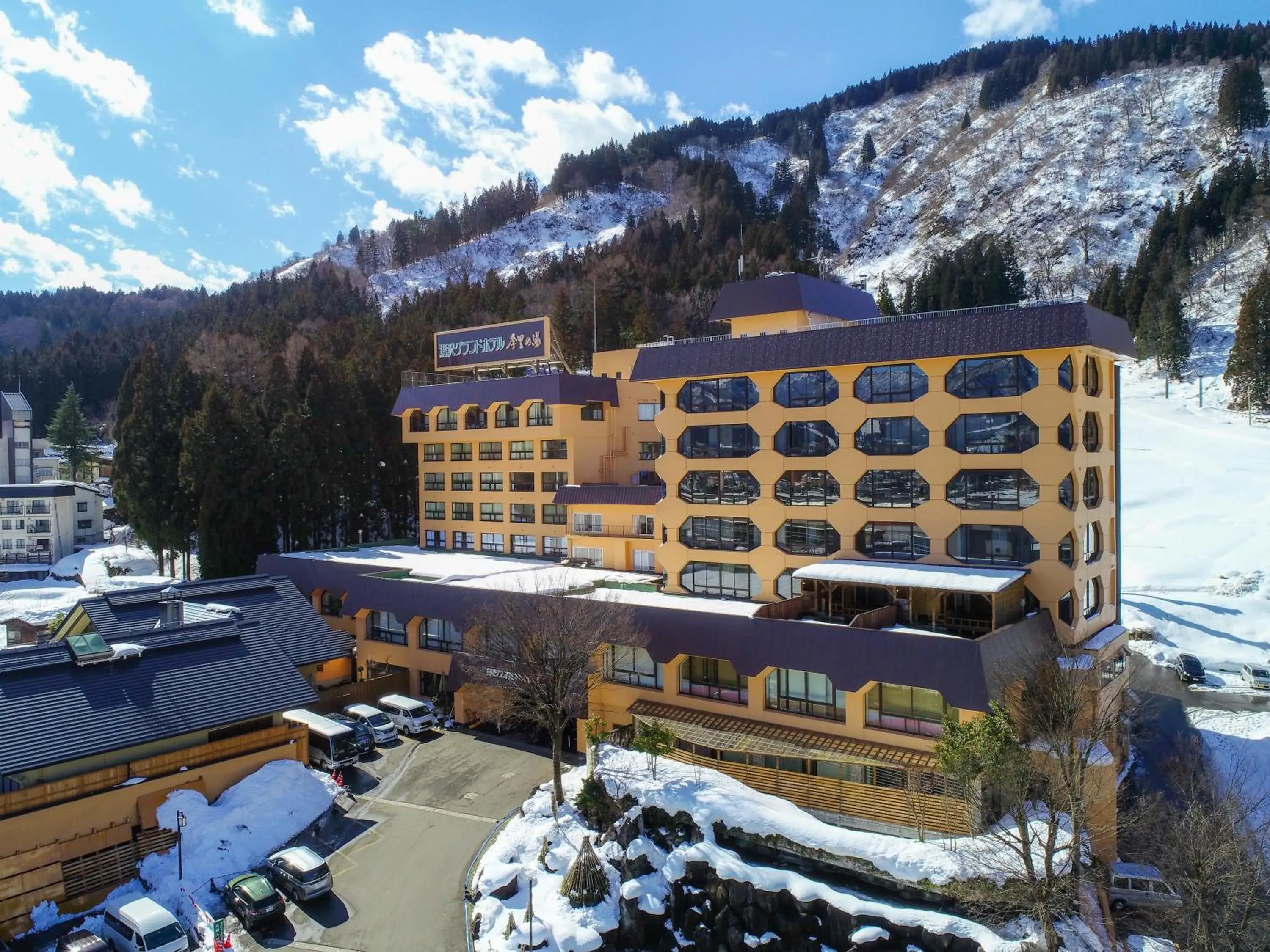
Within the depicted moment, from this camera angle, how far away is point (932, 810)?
22.9 meters

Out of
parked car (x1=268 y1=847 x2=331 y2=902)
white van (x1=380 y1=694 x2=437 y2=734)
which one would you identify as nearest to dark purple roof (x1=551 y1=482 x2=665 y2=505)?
white van (x1=380 y1=694 x2=437 y2=734)

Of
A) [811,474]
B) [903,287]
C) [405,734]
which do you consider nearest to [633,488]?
[811,474]

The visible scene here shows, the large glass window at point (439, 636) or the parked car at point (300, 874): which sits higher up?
the large glass window at point (439, 636)

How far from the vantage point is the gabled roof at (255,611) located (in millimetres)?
32094

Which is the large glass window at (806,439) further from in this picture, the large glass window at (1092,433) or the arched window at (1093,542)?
the arched window at (1093,542)

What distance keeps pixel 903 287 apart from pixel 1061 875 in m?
125

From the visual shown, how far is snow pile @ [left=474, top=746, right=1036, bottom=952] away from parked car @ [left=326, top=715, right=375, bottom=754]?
378 inches

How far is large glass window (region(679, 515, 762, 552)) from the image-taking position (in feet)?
110

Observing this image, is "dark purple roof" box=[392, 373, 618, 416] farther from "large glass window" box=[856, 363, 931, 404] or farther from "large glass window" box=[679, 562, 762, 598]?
"large glass window" box=[856, 363, 931, 404]

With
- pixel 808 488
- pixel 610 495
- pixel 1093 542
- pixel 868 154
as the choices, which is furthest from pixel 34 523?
pixel 868 154

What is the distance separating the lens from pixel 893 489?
29984mm

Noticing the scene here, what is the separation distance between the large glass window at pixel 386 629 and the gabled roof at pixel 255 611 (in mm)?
1656

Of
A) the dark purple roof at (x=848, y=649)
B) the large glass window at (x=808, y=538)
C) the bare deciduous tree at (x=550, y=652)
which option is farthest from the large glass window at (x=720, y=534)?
the bare deciduous tree at (x=550, y=652)

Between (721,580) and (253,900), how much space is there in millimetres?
20956
